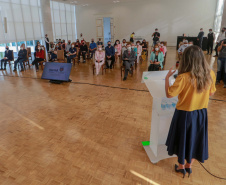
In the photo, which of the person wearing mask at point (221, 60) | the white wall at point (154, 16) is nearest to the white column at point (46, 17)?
the white wall at point (154, 16)

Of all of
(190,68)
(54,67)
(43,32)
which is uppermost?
(43,32)

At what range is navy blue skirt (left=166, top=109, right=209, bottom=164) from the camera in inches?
79.5

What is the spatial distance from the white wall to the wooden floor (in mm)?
13010

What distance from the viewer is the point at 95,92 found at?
5.70 m

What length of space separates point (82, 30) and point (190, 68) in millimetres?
20292

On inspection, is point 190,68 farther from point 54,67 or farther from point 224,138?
point 54,67

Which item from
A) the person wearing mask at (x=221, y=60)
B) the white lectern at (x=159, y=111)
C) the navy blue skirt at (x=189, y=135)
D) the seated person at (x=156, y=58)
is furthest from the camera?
the seated person at (x=156, y=58)

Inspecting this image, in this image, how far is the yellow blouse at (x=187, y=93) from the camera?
6.04ft

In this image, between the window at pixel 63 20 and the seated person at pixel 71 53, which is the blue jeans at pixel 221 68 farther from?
the window at pixel 63 20

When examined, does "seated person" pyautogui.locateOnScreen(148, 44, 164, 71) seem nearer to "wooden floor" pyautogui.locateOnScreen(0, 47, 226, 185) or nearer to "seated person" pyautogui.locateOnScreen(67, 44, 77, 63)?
"wooden floor" pyautogui.locateOnScreen(0, 47, 226, 185)

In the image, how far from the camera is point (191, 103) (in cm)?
193

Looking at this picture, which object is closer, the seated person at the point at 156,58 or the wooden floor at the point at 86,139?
the wooden floor at the point at 86,139

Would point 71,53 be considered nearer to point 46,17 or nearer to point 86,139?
point 46,17

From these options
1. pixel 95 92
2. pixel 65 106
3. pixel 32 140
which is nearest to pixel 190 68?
pixel 32 140
